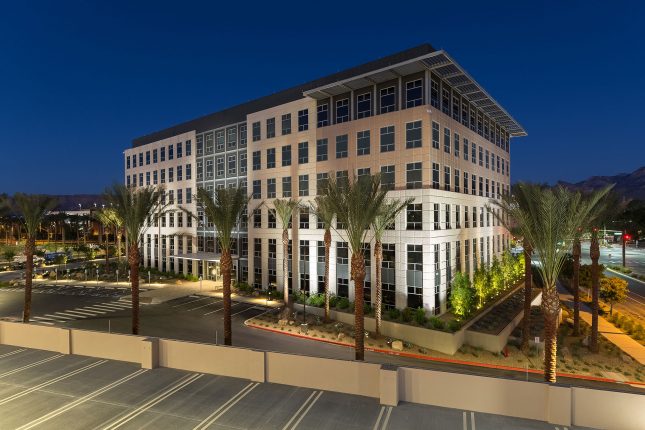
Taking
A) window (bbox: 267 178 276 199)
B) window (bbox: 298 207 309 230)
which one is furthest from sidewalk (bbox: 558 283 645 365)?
window (bbox: 267 178 276 199)

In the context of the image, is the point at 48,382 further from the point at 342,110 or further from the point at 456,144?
the point at 456,144

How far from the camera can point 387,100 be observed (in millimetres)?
34594

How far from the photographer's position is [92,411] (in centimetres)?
1193

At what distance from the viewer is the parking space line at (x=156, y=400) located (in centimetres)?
1123

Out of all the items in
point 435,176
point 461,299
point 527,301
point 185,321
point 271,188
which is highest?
point 435,176

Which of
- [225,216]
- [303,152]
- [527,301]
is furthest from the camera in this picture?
[303,152]

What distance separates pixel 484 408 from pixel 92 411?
12.9 m

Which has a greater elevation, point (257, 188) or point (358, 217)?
point (257, 188)

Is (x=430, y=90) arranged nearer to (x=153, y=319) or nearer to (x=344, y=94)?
(x=344, y=94)

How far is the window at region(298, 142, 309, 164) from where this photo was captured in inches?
1561

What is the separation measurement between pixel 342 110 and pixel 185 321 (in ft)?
84.4

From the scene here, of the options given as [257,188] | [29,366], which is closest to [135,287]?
[29,366]

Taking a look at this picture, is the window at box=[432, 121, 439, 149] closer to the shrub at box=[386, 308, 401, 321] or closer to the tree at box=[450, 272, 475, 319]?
the tree at box=[450, 272, 475, 319]

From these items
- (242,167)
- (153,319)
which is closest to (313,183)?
(242,167)
